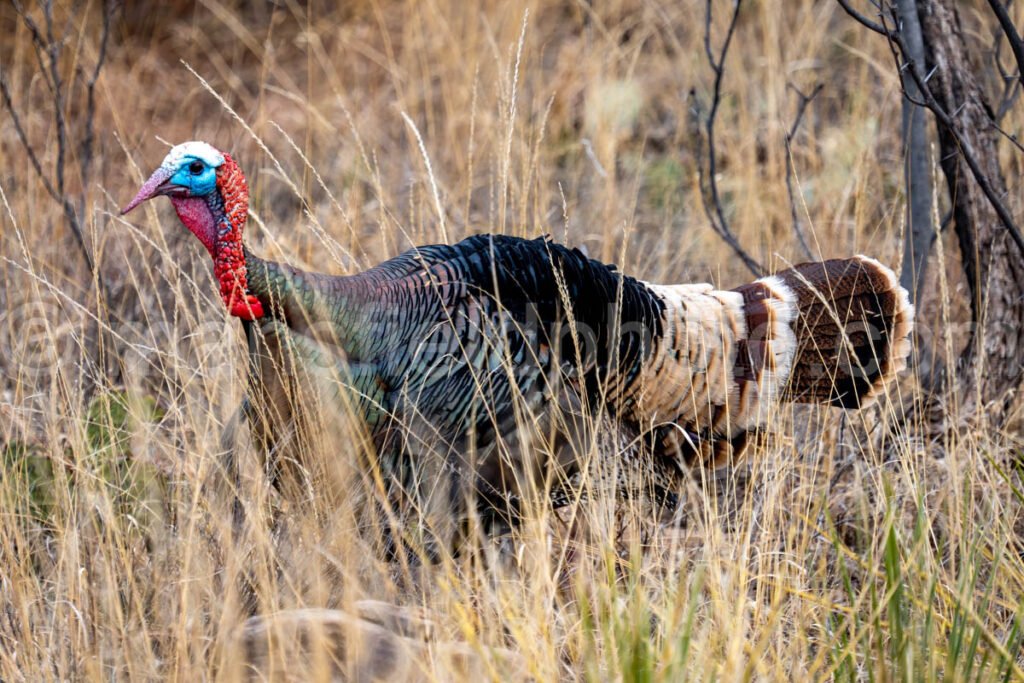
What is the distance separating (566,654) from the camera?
8.08 feet

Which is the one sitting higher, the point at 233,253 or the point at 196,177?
the point at 196,177

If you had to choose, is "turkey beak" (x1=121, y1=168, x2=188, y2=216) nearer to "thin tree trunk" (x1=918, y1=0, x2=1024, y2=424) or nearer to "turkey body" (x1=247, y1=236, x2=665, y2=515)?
"turkey body" (x1=247, y1=236, x2=665, y2=515)

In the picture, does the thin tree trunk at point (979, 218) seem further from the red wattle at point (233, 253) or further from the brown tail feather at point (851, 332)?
the red wattle at point (233, 253)

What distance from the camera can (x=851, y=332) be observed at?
3.08 m

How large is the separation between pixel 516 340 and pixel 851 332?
3.22 ft

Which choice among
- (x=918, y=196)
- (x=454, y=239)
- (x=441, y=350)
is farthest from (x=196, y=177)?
(x=918, y=196)

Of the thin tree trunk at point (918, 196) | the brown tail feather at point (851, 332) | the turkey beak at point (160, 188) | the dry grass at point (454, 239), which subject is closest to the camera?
the dry grass at point (454, 239)

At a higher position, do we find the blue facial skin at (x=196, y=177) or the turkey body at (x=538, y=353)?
the blue facial skin at (x=196, y=177)

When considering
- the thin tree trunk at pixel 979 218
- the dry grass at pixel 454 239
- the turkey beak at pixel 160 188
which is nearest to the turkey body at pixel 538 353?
the dry grass at pixel 454 239

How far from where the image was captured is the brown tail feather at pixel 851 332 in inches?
119

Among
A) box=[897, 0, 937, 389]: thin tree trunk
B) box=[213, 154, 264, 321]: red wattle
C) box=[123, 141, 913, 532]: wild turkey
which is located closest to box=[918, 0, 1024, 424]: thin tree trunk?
box=[897, 0, 937, 389]: thin tree trunk

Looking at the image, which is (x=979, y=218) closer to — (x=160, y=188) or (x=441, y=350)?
(x=441, y=350)

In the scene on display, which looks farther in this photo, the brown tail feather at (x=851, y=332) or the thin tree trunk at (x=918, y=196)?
the thin tree trunk at (x=918, y=196)

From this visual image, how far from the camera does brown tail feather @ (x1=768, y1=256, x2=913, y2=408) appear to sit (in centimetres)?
302
